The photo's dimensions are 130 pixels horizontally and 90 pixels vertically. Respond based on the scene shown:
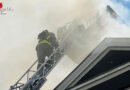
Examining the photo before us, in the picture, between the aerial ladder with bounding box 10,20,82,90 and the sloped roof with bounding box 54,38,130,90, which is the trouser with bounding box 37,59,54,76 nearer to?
the aerial ladder with bounding box 10,20,82,90

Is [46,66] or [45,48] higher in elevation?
[45,48]

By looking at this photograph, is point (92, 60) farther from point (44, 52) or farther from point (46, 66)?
point (44, 52)

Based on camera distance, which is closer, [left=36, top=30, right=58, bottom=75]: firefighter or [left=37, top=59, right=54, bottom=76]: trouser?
[left=37, top=59, right=54, bottom=76]: trouser

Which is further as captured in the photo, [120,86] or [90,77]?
[90,77]

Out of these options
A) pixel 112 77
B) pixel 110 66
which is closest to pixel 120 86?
pixel 112 77

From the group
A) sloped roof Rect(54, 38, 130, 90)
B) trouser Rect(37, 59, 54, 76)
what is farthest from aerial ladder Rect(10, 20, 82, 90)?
sloped roof Rect(54, 38, 130, 90)

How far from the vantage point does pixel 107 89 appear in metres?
8.18

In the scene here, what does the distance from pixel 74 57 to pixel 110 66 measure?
7582mm

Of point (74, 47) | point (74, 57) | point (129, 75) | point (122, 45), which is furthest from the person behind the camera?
point (74, 57)

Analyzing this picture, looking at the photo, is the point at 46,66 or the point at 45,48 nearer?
the point at 46,66

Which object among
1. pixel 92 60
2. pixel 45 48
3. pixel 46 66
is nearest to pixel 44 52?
pixel 45 48

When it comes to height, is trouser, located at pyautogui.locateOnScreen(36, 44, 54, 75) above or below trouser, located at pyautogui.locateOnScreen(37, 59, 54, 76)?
above

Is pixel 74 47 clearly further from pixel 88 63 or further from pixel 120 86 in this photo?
pixel 120 86

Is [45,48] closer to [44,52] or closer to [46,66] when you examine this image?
[44,52]
